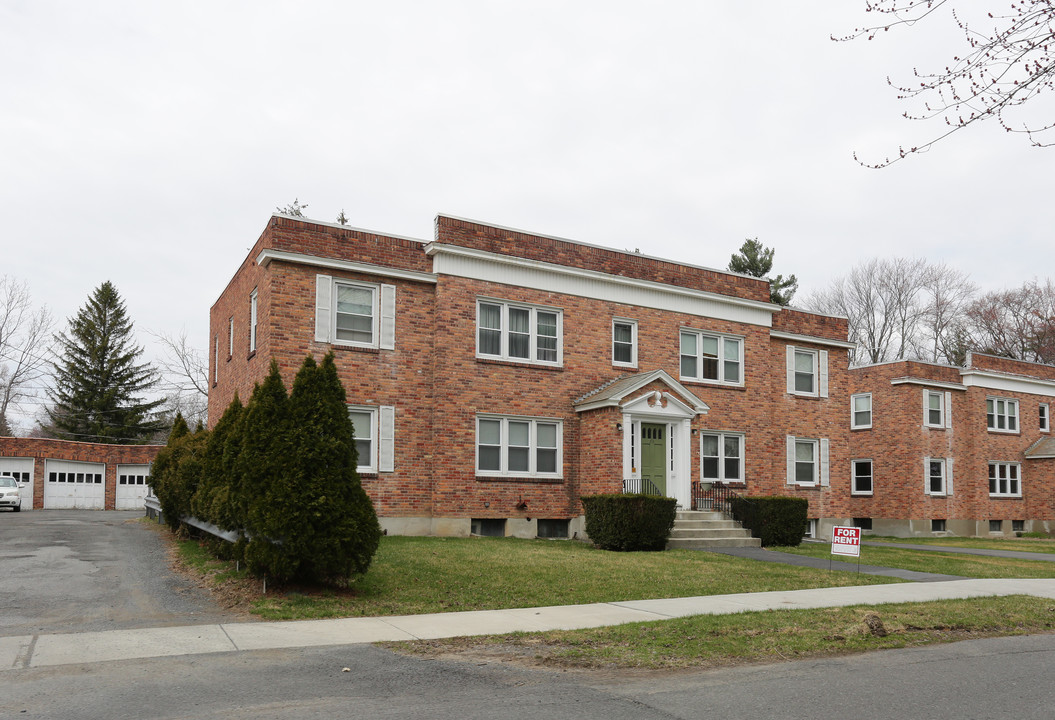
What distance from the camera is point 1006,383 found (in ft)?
122

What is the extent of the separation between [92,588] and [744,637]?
8.73m

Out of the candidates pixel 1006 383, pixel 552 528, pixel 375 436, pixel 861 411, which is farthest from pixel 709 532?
pixel 1006 383

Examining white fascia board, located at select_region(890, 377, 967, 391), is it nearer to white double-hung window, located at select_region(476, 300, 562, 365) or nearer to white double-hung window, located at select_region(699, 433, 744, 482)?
white double-hung window, located at select_region(699, 433, 744, 482)

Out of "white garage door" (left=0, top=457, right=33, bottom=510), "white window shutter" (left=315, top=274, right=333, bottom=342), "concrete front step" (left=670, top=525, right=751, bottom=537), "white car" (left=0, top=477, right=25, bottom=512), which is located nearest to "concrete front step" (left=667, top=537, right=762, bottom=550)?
"concrete front step" (left=670, top=525, right=751, bottom=537)

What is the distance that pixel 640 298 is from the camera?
23641mm

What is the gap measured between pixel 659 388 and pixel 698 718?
53.4 feet

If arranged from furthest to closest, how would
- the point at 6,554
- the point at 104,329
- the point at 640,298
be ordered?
the point at 104,329 < the point at 640,298 < the point at 6,554

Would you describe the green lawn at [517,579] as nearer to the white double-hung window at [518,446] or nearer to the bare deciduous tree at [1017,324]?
the white double-hung window at [518,446]

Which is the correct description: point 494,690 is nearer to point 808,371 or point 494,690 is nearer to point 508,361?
point 508,361

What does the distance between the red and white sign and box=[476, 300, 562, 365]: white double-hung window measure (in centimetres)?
899

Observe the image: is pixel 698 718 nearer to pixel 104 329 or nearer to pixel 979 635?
pixel 979 635

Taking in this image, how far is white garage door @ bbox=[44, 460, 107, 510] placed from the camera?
1519 inches

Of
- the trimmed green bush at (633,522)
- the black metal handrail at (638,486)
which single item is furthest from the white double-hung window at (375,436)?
the black metal handrail at (638,486)

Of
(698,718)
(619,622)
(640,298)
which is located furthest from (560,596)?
(640,298)
